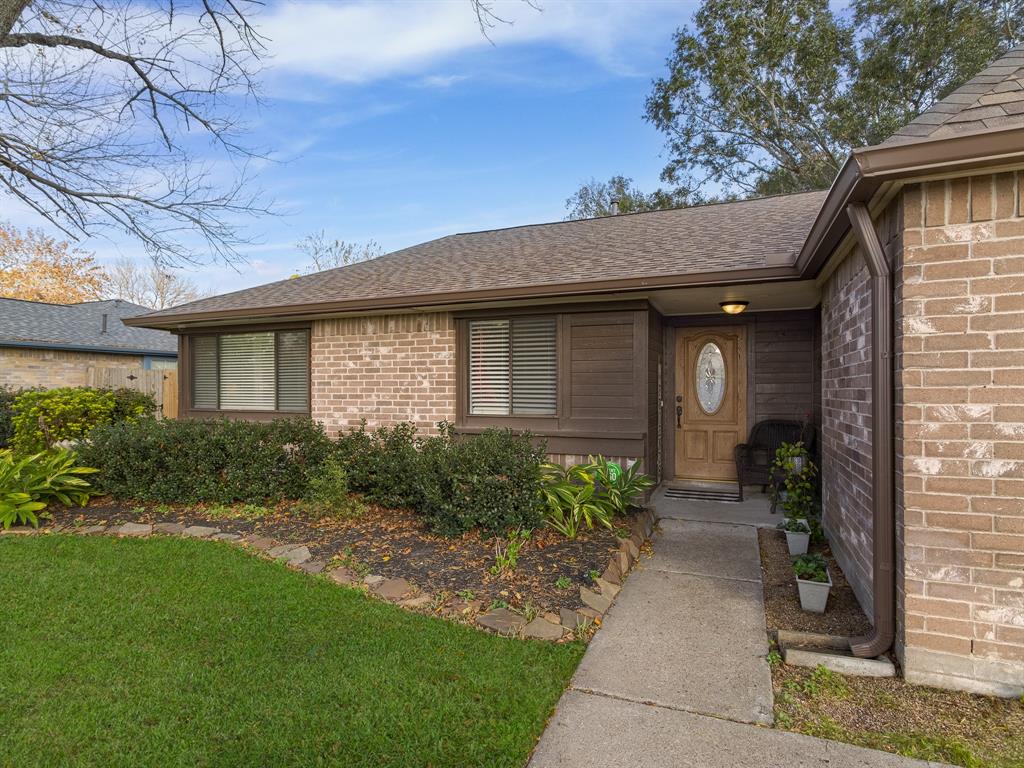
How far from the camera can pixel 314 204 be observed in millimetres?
11531

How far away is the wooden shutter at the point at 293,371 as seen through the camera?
7859 millimetres

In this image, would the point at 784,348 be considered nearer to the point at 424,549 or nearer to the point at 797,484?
the point at 797,484

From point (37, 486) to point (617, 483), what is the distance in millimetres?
5981

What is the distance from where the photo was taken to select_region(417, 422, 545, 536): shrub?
4.64 meters

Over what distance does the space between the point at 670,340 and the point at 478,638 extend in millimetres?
5019

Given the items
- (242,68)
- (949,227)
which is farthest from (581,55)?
(949,227)

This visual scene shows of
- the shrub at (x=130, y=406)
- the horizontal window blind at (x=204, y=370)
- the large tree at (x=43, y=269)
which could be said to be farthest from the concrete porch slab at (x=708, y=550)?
the large tree at (x=43, y=269)

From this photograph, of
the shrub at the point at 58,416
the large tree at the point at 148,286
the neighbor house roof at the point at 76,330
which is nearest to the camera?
the shrub at the point at 58,416

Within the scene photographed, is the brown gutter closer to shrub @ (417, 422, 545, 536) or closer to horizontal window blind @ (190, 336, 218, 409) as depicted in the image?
horizontal window blind @ (190, 336, 218, 409)

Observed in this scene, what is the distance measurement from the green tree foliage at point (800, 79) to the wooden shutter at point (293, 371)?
15.2 metres

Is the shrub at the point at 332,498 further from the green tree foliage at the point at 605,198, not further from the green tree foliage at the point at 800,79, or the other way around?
the green tree foliage at the point at 605,198

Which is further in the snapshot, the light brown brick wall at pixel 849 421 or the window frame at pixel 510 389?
the window frame at pixel 510 389

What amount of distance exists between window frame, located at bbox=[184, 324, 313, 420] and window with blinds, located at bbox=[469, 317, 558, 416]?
260 cm

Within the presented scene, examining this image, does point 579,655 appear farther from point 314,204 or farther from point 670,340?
point 314,204
